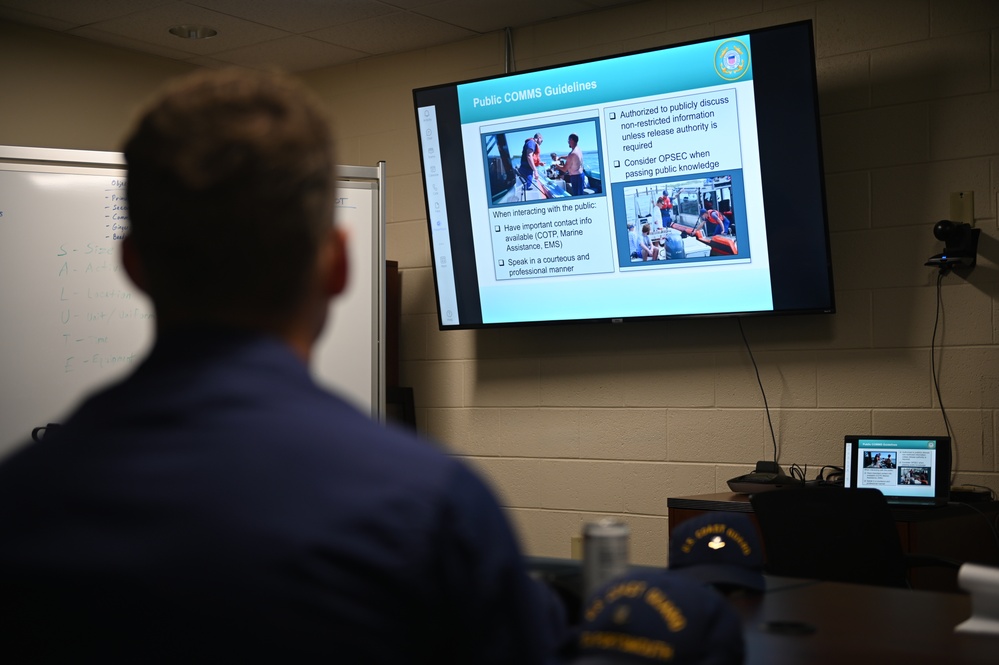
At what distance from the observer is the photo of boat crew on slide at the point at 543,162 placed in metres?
3.87

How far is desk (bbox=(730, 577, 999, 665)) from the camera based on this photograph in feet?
3.81

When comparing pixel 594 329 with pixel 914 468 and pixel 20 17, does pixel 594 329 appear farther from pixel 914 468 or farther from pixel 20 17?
pixel 20 17

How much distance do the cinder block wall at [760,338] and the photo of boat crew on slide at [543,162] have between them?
0.37 m

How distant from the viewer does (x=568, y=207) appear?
3924mm

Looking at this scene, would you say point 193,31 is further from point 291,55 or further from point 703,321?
point 703,321

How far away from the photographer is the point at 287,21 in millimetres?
4246

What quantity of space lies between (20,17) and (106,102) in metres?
0.49

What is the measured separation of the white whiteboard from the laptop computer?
5.93 ft

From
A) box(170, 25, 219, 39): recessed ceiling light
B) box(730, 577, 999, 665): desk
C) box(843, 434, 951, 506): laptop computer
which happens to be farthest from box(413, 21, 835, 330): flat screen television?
box(730, 577, 999, 665): desk

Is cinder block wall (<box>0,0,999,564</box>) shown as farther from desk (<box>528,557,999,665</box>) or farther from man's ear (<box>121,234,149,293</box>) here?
man's ear (<box>121,234,149,293</box>)

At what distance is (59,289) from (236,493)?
A: 329 cm

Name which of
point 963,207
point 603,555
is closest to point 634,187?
point 963,207

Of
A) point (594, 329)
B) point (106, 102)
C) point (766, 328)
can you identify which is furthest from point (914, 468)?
point (106, 102)

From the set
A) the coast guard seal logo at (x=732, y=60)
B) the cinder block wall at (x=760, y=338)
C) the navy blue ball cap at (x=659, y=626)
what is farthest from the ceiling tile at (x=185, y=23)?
the navy blue ball cap at (x=659, y=626)
